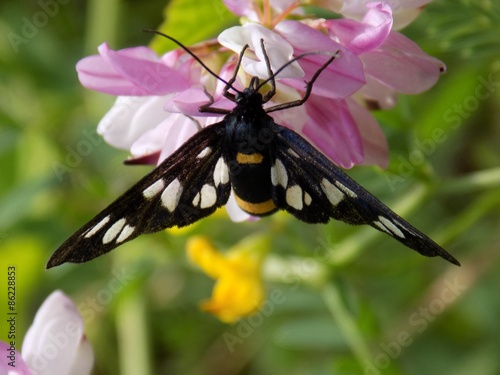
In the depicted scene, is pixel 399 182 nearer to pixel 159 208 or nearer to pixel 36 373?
pixel 159 208

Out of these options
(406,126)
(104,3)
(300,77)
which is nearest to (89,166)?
(104,3)

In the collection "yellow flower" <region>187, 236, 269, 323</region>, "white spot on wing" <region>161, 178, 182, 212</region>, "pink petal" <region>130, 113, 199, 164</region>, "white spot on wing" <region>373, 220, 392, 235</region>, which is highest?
"pink petal" <region>130, 113, 199, 164</region>

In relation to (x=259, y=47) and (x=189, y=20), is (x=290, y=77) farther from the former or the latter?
(x=189, y=20)

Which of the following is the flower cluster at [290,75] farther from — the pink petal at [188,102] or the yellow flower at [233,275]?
the yellow flower at [233,275]

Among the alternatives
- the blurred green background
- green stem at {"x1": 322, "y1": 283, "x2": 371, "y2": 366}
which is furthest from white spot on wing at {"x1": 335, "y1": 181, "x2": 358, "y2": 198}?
green stem at {"x1": 322, "y1": 283, "x2": 371, "y2": 366}

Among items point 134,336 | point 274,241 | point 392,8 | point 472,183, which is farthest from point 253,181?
point 134,336

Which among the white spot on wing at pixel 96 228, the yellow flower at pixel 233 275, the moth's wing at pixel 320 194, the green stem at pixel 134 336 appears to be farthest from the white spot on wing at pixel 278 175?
the green stem at pixel 134 336

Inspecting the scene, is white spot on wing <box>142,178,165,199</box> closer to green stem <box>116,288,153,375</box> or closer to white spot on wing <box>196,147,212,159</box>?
white spot on wing <box>196,147,212,159</box>
